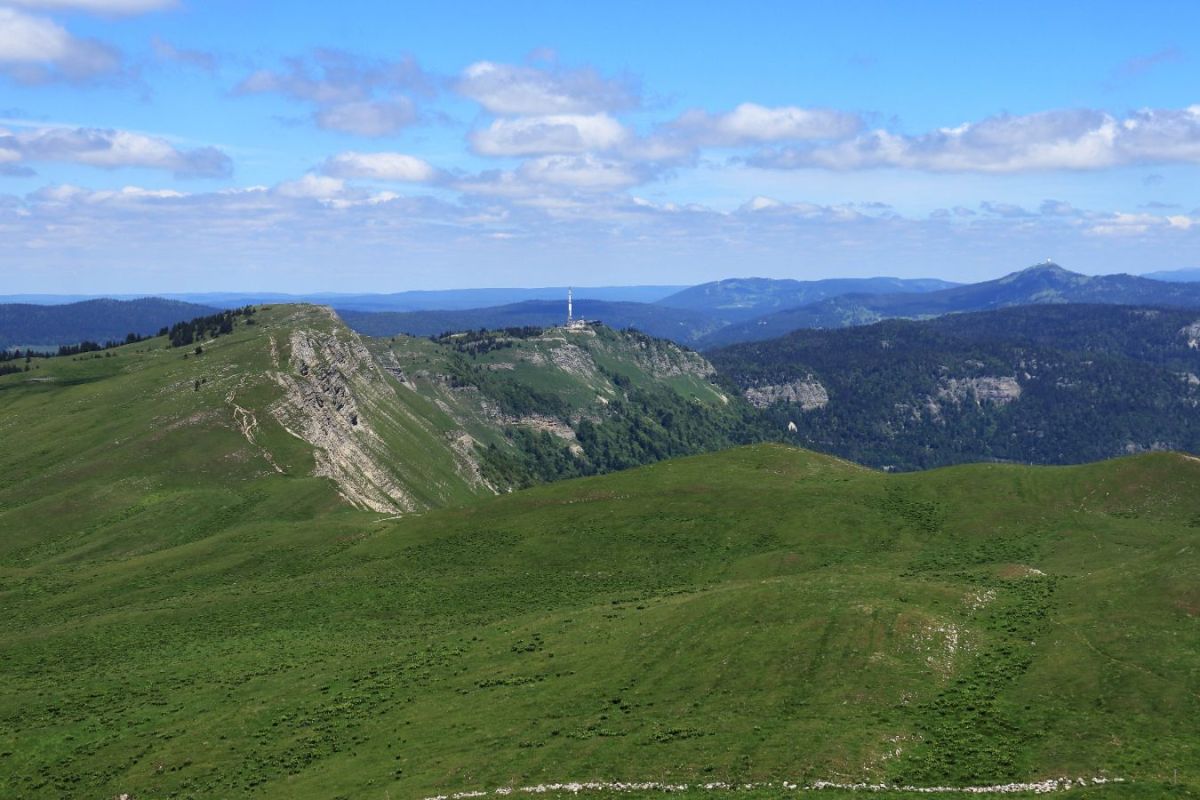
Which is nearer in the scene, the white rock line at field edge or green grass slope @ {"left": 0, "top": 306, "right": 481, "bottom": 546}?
the white rock line at field edge

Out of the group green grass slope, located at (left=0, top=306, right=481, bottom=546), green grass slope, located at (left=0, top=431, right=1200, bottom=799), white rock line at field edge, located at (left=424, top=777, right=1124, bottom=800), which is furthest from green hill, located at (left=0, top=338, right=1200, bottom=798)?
green grass slope, located at (left=0, top=306, right=481, bottom=546)

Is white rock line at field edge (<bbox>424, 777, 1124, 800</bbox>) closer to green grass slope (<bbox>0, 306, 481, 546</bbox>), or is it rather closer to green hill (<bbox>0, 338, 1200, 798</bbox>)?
green hill (<bbox>0, 338, 1200, 798</bbox>)

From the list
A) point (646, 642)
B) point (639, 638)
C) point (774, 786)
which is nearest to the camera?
point (774, 786)

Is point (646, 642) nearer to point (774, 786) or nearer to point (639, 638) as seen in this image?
point (639, 638)

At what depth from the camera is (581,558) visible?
4146 inches

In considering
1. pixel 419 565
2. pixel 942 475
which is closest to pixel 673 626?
pixel 419 565

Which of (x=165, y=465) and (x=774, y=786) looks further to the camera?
(x=165, y=465)

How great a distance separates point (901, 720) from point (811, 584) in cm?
2287

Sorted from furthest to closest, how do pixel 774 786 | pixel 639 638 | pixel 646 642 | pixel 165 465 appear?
pixel 165 465
pixel 639 638
pixel 646 642
pixel 774 786

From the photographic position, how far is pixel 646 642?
236ft

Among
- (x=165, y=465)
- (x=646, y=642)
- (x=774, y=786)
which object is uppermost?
(x=165, y=465)

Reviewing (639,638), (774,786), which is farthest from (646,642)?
(774,786)

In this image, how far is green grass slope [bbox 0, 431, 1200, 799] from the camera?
54.4m

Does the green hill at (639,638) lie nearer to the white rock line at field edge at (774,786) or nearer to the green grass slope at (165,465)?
the white rock line at field edge at (774,786)
